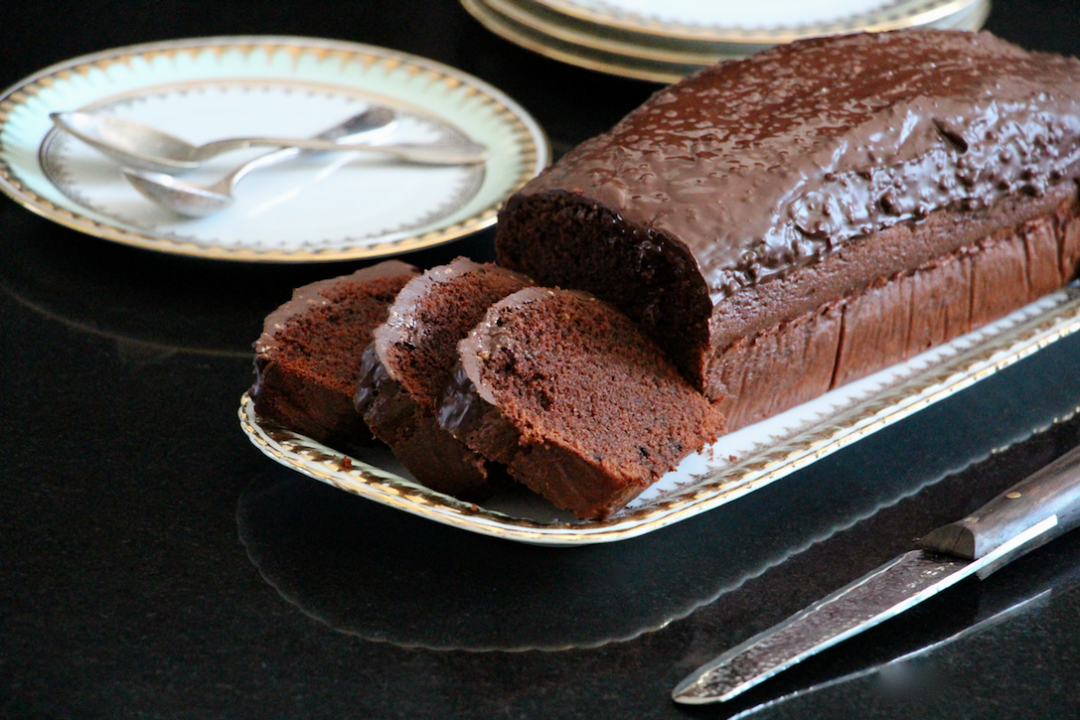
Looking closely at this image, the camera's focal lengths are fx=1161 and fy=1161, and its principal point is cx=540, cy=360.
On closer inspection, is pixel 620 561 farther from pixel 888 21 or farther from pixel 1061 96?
pixel 888 21

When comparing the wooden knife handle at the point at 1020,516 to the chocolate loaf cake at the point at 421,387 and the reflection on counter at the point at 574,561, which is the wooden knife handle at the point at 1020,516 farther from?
the chocolate loaf cake at the point at 421,387

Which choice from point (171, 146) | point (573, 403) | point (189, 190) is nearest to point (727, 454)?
point (573, 403)

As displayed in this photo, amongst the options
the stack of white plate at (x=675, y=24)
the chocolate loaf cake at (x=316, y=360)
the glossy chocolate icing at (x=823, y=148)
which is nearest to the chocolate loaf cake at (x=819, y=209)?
the glossy chocolate icing at (x=823, y=148)

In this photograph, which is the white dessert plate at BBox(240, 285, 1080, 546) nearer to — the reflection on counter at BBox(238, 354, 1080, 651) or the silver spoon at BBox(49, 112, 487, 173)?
the reflection on counter at BBox(238, 354, 1080, 651)

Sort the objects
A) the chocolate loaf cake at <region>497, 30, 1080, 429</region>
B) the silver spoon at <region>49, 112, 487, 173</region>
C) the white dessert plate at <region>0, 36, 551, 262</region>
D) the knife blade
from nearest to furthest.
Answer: the knife blade < the chocolate loaf cake at <region>497, 30, 1080, 429</region> < the white dessert plate at <region>0, 36, 551, 262</region> < the silver spoon at <region>49, 112, 487, 173</region>

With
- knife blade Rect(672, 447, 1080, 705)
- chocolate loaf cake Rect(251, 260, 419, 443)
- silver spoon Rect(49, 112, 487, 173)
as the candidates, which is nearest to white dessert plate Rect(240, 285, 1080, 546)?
chocolate loaf cake Rect(251, 260, 419, 443)

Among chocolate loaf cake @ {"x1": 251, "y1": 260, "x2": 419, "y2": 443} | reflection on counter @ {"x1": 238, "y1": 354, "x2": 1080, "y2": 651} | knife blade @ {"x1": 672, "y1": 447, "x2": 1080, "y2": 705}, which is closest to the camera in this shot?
knife blade @ {"x1": 672, "y1": 447, "x2": 1080, "y2": 705}

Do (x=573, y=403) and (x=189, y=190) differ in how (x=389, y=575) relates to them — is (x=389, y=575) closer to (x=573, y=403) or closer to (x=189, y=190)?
(x=573, y=403)
